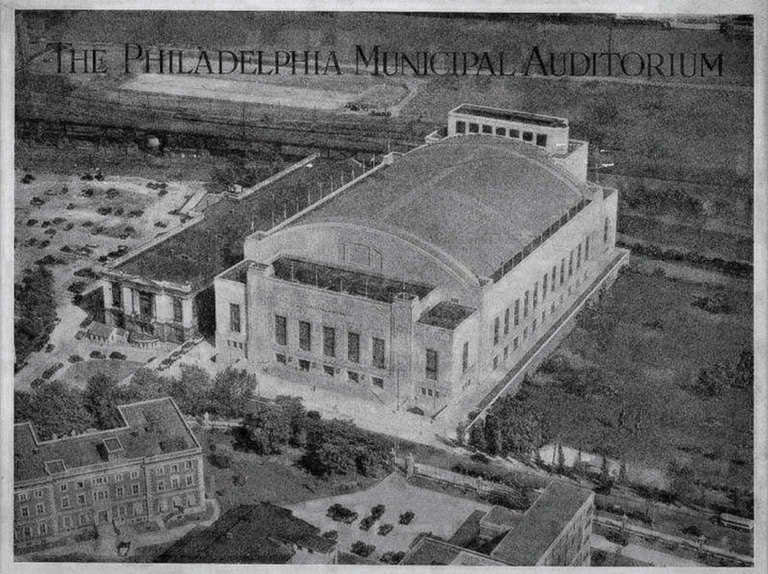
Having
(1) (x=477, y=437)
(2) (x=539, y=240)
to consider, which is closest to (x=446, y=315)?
(1) (x=477, y=437)

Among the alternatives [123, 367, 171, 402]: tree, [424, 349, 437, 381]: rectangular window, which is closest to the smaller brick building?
[123, 367, 171, 402]: tree

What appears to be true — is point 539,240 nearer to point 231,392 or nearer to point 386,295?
point 386,295

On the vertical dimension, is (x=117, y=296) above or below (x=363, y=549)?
above

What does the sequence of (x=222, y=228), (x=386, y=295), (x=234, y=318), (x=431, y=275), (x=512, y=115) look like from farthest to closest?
(x=222, y=228), (x=512, y=115), (x=234, y=318), (x=431, y=275), (x=386, y=295)

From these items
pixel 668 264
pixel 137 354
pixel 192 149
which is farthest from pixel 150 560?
pixel 668 264

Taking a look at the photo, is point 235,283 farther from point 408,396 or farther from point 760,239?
point 760,239

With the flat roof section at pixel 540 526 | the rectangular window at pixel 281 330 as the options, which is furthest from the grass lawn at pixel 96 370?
the flat roof section at pixel 540 526
